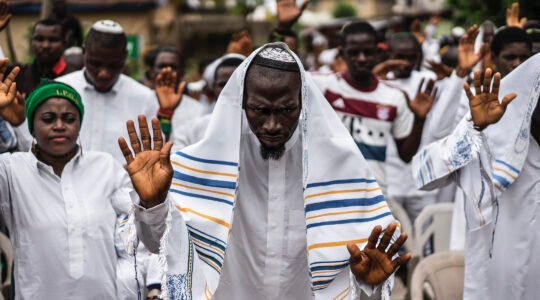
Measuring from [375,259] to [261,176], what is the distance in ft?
2.25

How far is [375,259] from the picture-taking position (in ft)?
10.7

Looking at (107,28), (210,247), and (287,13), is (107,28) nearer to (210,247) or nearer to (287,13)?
(287,13)

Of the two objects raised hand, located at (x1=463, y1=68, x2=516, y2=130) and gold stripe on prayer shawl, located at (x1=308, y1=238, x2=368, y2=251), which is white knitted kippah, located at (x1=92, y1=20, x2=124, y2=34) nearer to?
raised hand, located at (x1=463, y1=68, x2=516, y2=130)

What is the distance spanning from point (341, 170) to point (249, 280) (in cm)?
67

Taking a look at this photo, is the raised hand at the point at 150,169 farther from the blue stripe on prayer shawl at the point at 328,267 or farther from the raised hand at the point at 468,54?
the raised hand at the point at 468,54

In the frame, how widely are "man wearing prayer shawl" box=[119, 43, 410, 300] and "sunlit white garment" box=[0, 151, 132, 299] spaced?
1.01m

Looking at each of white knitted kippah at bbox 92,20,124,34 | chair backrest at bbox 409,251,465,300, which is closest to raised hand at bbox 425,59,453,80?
chair backrest at bbox 409,251,465,300

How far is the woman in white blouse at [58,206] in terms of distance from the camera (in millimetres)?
4199

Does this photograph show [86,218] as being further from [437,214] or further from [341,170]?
[437,214]

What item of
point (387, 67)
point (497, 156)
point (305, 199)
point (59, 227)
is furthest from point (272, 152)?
point (387, 67)

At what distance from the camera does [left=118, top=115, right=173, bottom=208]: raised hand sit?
321cm

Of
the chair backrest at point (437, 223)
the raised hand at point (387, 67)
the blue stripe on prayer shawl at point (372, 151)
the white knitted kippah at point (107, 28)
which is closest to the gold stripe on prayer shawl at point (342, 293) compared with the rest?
the blue stripe on prayer shawl at point (372, 151)

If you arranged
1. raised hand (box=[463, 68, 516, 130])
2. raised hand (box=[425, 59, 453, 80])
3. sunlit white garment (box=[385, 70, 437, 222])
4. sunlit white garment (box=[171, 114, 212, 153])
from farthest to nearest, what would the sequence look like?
sunlit white garment (box=[385, 70, 437, 222]) < raised hand (box=[425, 59, 453, 80]) < sunlit white garment (box=[171, 114, 212, 153]) < raised hand (box=[463, 68, 516, 130])

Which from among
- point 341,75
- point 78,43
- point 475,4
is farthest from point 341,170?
point 475,4
